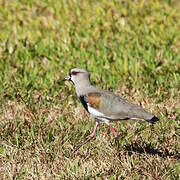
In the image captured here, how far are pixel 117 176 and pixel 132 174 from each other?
13cm

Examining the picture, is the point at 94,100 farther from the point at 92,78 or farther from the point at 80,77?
the point at 92,78

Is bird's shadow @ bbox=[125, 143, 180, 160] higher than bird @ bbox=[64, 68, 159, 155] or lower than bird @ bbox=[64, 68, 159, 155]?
lower

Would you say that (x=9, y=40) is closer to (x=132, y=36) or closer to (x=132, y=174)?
(x=132, y=36)

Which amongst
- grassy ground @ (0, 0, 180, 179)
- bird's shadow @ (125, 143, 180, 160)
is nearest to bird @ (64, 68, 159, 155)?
bird's shadow @ (125, 143, 180, 160)


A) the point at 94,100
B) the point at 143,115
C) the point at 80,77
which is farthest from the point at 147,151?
the point at 80,77

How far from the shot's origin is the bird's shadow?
5.29 meters

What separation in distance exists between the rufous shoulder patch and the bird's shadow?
55cm

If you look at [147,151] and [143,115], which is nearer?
[143,115]

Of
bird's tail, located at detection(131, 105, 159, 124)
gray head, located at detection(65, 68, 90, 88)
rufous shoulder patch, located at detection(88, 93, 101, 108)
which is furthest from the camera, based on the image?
gray head, located at detection(65, 68, 90, 88)

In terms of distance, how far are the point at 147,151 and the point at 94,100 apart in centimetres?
71

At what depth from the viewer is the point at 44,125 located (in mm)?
5883

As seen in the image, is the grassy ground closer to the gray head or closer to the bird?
the bird

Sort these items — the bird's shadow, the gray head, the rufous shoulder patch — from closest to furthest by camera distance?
1. the rufous shoulder patch
2. the bird's shadow
3. the gray head

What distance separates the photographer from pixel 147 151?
17.6ft
